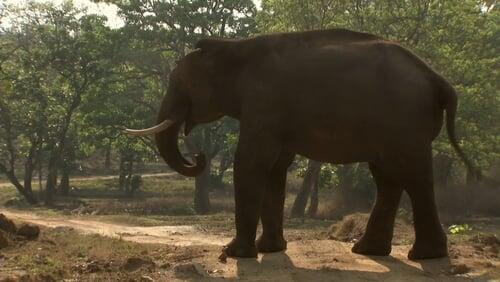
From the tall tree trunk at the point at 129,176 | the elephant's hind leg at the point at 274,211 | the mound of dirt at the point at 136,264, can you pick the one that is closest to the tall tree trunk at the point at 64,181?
the tall tree trunk at the point at 129,176

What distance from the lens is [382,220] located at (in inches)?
317

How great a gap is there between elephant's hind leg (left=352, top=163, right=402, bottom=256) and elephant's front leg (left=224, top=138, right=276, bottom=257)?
155cm

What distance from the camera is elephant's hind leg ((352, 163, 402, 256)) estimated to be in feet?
26.2

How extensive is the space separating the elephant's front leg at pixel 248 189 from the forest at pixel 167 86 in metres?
8.65

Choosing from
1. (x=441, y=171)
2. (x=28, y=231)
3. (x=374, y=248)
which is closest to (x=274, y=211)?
(x=374, y=248)

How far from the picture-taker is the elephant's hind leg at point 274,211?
8234 mm

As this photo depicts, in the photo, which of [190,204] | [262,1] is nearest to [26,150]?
[190,204]

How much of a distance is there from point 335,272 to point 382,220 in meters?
1.48

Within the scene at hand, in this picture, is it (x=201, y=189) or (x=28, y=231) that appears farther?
(x=201, y=189)

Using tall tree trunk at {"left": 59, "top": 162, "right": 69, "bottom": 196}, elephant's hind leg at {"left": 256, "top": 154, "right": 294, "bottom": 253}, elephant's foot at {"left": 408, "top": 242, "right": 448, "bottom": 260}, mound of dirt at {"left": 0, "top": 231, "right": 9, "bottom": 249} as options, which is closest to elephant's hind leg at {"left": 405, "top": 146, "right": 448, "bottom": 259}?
elephant's foot at {"left": 408, "top": 242, "right": 448, "bottom": 260}

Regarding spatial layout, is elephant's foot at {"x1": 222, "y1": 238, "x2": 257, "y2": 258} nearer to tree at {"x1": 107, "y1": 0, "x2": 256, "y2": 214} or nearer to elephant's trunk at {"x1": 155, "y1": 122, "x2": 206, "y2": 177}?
elephant's trunk at {"x1": 155, "y1": 122, "x2": 206, "y2": 177}

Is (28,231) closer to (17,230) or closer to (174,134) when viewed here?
(17,230)

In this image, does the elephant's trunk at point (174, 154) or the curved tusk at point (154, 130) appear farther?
the elephant's trunk at point (174, 154)

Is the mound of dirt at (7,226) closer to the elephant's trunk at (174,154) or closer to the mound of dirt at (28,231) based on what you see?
the mound of dirt at (28,231)
